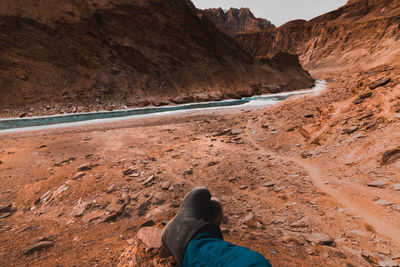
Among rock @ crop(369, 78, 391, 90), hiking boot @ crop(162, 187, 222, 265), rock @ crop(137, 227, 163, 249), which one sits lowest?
rock @ crop(137, 227, 163, 249)

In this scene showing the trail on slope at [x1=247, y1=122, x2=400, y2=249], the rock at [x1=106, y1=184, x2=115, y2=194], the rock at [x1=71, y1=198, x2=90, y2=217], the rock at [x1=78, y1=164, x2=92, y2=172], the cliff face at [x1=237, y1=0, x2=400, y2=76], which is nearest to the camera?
the trail on slope at [x1=247, y1=122, x2=400, y2=249]

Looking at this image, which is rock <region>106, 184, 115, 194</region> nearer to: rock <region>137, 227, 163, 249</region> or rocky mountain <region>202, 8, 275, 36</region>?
rock <region>137, 227, 163, 249</region>

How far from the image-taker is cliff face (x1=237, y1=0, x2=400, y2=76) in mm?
44750

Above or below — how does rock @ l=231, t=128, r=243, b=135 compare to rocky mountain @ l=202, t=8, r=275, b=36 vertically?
below

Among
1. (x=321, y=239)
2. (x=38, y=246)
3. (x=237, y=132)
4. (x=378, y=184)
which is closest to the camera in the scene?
(x=321, y=239)

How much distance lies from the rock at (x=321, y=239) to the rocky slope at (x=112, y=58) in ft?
70.2

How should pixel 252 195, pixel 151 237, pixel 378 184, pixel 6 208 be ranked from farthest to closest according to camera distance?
pixel 6 208
pixel 252 195
pixel 378 184
pixel 151 237

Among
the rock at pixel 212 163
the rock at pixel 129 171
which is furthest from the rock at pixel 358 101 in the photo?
the rock at pixel 129 171

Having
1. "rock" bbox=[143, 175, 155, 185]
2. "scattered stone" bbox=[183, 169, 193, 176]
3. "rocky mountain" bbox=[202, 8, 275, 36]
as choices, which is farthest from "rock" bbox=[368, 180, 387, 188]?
"rocky mountain" bbox=[202, 8, 275, 36]

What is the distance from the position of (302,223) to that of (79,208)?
349cm

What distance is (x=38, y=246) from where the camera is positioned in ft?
7.45

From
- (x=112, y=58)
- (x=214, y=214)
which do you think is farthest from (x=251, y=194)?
(x=112, y=58)

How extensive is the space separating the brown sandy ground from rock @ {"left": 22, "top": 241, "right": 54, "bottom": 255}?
10mm

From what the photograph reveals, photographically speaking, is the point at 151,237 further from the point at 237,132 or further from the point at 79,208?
the point at 237,132
